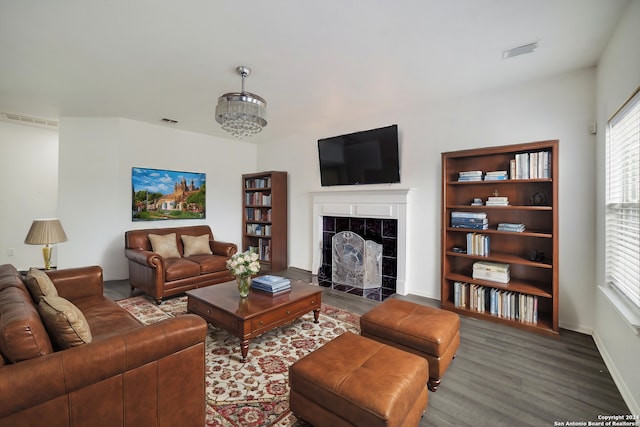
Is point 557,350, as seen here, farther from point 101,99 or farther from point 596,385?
point 101,99

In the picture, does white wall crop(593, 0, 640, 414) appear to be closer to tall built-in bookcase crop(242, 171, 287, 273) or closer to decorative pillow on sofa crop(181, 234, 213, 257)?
tall built-in bookcase crop(242, 171, 287, 273)

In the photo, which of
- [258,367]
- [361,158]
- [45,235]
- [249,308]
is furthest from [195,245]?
[361,158]

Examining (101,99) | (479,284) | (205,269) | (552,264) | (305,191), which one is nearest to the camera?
(552,264)

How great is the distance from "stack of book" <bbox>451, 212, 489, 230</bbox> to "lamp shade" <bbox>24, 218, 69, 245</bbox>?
4648mm

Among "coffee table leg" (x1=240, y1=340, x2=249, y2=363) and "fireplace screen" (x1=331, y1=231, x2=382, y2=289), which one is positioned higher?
"fireplace screen" (x1=331, y1=231, x2=382, y2=289)

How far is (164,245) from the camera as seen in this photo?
14.0 ft

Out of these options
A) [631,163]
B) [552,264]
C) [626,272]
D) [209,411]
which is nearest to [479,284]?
[552,264]

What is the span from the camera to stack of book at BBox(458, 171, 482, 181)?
323 centimetres

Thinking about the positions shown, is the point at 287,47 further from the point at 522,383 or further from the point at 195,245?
the point at 195,245

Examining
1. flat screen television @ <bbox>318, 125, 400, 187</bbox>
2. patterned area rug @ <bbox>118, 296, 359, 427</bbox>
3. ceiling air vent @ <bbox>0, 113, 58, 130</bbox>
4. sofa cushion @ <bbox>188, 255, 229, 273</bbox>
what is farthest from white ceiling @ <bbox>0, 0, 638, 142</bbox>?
patterned area rug @ <bbox>118, 296, 359, 427</bbox>

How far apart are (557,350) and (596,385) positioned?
50 centimetres

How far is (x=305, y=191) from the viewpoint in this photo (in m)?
5.30

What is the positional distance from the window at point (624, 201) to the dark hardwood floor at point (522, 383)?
2.19ft

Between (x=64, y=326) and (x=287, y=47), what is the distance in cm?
247
